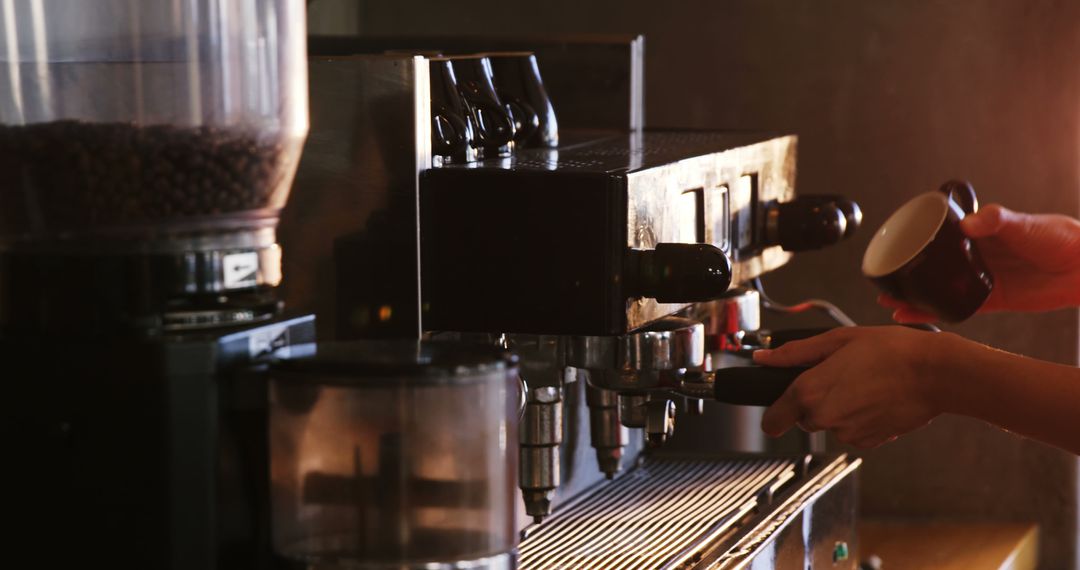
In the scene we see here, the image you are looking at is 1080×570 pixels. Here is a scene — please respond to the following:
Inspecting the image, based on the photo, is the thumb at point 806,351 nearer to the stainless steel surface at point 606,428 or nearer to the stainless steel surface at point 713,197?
the stainless steel surface at point 713,197

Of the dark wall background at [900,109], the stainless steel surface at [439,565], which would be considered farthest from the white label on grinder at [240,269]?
the dark wall background at [900,109]

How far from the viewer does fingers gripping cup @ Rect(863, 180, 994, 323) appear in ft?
Result: 4.37

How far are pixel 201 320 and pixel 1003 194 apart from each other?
1409 millimetres

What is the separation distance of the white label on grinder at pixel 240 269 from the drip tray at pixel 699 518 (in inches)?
17.3

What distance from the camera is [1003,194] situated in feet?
6.36

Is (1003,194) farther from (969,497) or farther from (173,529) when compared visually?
(173,529)

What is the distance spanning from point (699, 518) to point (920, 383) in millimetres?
279

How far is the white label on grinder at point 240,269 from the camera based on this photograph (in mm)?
774

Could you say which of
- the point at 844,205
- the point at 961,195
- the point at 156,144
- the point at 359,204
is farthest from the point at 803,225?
the point at 156,144

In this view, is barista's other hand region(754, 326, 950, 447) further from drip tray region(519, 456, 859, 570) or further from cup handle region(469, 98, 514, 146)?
cup handle region(469, 98, 514, 146)

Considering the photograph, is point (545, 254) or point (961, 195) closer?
point (545, 254)

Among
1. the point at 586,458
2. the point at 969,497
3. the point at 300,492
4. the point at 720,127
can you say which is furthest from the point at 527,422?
the point at 969,497

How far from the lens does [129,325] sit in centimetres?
74

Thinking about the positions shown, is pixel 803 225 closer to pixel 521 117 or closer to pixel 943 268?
pixel 943 268
